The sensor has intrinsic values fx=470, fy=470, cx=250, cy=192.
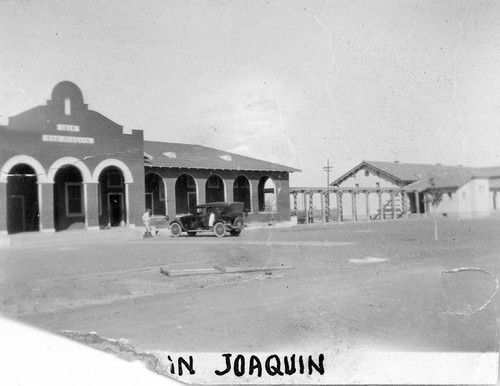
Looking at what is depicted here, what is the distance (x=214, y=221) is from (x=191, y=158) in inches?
199

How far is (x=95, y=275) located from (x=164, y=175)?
44.1 feet

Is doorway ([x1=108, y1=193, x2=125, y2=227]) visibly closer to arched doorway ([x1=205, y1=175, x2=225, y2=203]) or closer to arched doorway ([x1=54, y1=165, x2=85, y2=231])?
arched doorway ([x1=54, y1=165, x2=85, y2=231])

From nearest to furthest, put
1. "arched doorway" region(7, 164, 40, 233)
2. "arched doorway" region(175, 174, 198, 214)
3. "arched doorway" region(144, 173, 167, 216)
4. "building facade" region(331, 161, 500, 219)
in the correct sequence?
"arched doorway" region(7, 164, 40, 233) → "arched doorway" region(144, 173, 167, 216) → "arched doorway" region(175, 174, 198, 214) → "building facade" region(331, 161, 500, 219)

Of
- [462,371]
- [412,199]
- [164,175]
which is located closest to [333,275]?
[462,371]

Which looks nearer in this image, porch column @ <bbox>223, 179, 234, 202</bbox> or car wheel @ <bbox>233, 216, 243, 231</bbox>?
car wheel @ <bbox>233, 216, 243, 231</bbox>

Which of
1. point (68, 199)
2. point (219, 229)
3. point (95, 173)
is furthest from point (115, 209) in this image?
point (219, 229)

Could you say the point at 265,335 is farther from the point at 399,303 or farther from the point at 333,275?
the point at 333,275

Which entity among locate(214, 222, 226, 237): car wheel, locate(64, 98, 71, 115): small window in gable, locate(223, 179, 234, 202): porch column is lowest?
locate(214, 222, 226, 237): car wheel

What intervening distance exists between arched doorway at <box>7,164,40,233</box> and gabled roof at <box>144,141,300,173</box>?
546 cm

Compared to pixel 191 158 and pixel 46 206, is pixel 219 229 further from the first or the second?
pixel 46 206

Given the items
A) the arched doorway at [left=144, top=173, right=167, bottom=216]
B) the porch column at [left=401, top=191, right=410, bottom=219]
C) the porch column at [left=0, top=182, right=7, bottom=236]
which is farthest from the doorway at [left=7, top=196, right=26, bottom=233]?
the porch column at [left=401, top=191, right=410, bottom=219]

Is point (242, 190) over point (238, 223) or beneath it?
over

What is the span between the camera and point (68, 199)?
22.8 metres

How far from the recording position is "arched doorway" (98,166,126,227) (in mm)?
23531
